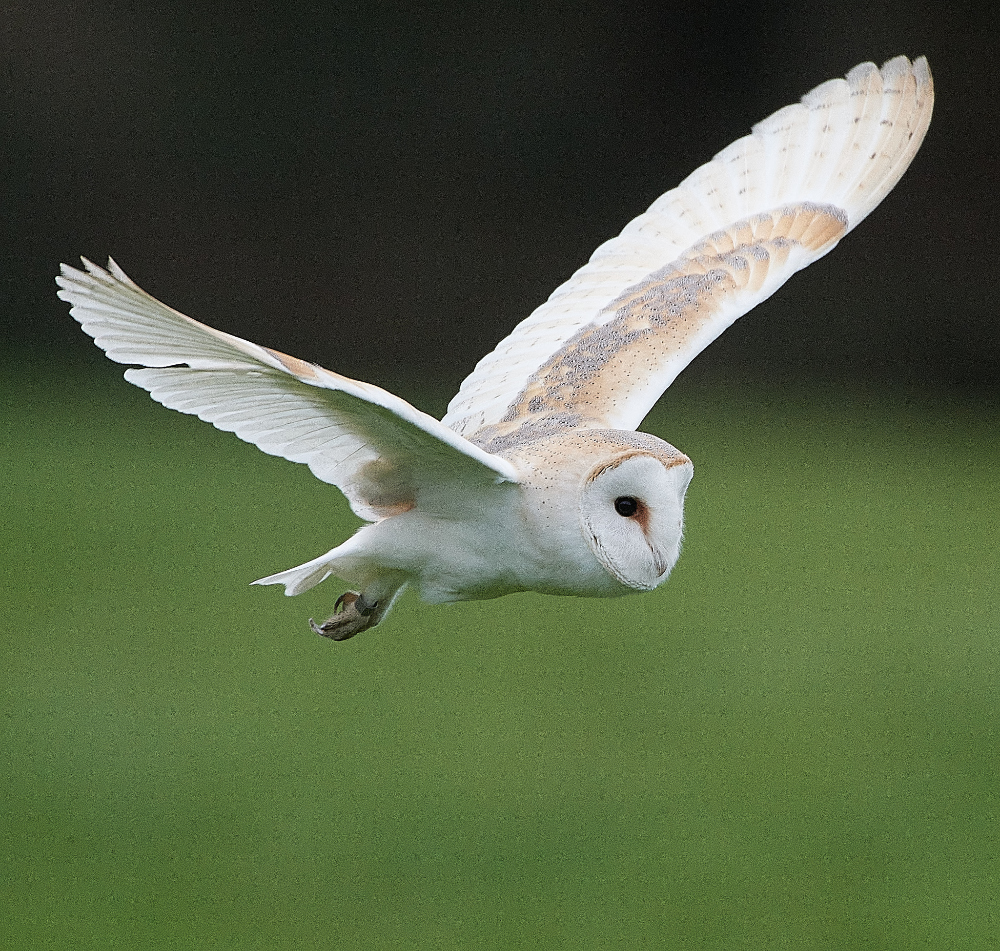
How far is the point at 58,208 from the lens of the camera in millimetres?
10227

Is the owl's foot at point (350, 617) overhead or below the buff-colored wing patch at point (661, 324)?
below

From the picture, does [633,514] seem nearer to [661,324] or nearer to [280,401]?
[280,401]

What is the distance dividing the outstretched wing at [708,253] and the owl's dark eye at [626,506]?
0.66 meters

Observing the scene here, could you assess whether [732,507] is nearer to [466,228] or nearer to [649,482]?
[466,228]

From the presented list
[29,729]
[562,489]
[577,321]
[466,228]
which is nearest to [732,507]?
[466,228]

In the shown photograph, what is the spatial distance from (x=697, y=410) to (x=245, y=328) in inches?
143

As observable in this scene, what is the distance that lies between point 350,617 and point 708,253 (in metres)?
1.26

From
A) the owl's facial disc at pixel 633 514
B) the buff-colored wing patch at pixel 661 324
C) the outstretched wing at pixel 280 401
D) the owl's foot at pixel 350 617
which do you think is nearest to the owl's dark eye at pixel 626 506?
the owl's facial disc at pixel 633 514

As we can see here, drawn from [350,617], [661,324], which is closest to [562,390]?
[661,324]

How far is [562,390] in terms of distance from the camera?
3.31m

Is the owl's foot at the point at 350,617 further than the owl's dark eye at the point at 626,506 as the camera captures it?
Yes

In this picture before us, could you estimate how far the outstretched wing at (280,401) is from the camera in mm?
2395

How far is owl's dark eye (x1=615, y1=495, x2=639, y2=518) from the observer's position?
2.62 m

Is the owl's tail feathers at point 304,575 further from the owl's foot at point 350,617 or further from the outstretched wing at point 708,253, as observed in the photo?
the outstretched wing at point 708,253
